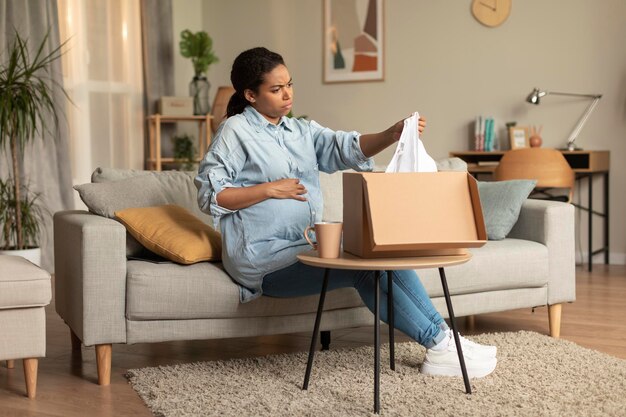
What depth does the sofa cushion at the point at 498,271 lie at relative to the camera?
10.4 feet

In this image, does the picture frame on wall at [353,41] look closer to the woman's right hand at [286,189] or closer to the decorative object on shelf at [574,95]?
the decorative object on shelf at [574,95]

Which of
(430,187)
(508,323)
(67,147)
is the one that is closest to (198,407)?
(430,187)

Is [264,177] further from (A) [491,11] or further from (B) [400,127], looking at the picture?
(A) [491,11]

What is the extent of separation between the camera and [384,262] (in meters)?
2.28

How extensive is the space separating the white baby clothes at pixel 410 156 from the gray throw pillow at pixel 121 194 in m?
1.12

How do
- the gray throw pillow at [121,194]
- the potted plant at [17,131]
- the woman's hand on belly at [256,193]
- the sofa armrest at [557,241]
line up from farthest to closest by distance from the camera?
the potted plant at [17,131], the sofa armrest at [557,241], the gray throw pillow at [121,194], the woman's hand on belly at [256,193]

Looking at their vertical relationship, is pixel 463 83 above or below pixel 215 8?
below

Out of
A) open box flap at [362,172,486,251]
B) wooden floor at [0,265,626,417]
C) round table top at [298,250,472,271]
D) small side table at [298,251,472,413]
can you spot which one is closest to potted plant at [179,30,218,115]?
wooden floor at [0,265,626,417]

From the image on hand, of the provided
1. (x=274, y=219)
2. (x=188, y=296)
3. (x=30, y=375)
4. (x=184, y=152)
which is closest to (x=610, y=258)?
(x=184, y=152)

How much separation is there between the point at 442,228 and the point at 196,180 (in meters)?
0.85

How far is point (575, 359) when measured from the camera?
297 centimetres

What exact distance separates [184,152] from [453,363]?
161 inches

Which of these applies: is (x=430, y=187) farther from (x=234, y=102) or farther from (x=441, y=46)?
(x=441, y=46)

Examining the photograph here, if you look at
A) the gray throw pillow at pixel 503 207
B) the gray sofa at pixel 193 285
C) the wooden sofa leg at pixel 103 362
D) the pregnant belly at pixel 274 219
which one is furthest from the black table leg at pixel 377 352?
the gray throw pillow at pixel 503 207
